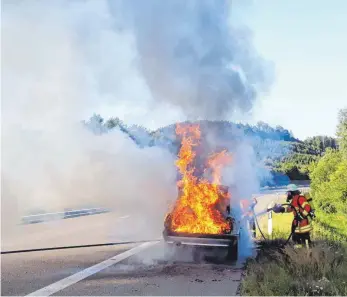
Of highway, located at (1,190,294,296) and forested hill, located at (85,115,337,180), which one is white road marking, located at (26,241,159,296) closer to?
highway, located at (1,190,294,296)

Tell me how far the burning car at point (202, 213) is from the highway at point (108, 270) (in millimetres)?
454

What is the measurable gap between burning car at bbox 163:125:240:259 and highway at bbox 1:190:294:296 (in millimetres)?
454

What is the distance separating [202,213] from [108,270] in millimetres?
2410

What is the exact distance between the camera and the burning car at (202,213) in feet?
31.1

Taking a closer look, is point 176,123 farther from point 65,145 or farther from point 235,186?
point 65,145

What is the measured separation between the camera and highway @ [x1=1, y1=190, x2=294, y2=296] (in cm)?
710

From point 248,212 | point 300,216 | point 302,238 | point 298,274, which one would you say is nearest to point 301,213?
point 300,216

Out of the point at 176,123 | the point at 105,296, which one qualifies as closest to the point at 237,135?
the point at 176,123

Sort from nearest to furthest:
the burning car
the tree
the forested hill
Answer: the burning car < the forested hill < the tree

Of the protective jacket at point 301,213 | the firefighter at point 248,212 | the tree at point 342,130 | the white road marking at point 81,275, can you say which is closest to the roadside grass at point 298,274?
the protective jacket at point 301,213

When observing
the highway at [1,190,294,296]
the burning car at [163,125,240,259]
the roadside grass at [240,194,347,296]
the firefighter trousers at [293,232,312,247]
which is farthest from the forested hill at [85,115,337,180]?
the roadside grass at [240,194,347,296]

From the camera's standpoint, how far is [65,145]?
1505cm

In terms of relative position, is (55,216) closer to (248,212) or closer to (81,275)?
(248,212)

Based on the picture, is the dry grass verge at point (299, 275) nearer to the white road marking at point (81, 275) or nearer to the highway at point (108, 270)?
the highway at point (108, 270)
